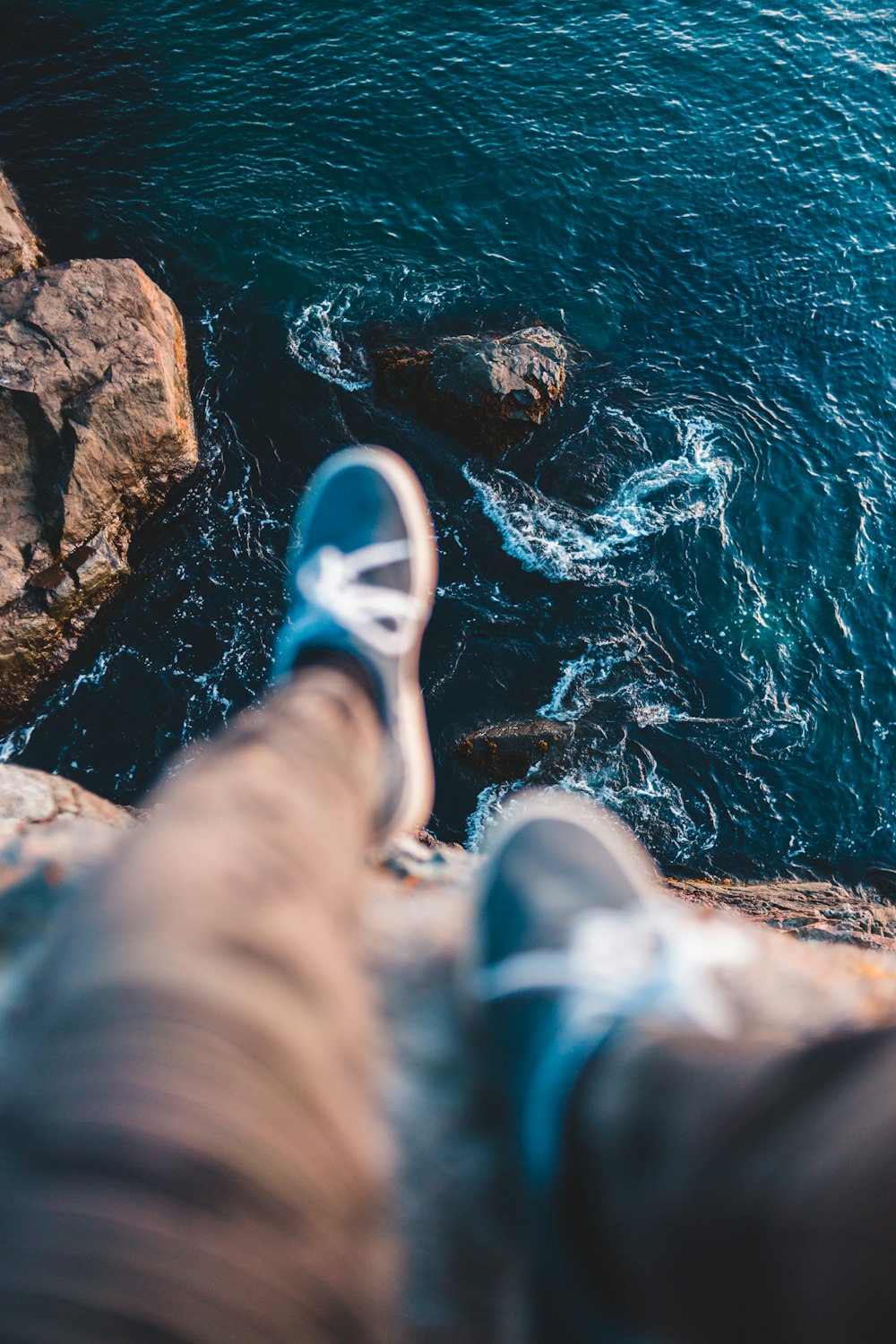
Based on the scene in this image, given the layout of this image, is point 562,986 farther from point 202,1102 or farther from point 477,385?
point 477,385

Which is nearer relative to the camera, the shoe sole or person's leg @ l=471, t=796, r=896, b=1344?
person's leg @ l=471, t=796, r=896, b=1344

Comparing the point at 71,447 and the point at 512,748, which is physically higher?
the point at 71,447

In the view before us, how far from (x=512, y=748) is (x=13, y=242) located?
30.5ft

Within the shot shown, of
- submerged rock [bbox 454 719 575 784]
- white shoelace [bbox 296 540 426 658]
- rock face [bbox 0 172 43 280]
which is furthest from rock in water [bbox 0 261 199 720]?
white shoelace [bbox 296 540 426 658]

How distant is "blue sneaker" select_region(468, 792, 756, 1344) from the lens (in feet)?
5.62

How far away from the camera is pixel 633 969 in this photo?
195 centimetres

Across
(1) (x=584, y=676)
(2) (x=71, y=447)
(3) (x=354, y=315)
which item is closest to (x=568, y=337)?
(3) (x=354, y=315)

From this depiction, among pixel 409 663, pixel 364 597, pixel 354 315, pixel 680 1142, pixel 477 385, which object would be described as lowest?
pixel 680 1142

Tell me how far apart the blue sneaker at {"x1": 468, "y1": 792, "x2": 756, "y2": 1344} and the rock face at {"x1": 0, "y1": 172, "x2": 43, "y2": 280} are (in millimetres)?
10571

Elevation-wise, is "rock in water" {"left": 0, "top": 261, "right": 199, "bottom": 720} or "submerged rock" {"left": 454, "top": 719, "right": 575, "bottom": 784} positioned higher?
"rock in water" {"left": 0, "top": 261, "right": 199, "bottom": 720}

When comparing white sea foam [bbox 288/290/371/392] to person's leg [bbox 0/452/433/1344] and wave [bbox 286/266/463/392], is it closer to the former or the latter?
wave [bbox 286/266/463/392]

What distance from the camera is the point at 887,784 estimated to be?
29.0 feet

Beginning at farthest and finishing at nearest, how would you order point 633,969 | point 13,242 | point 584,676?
point 13,242 < point 584,676 < point 633,969

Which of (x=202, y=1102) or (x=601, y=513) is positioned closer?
(x=202, y=1102)
